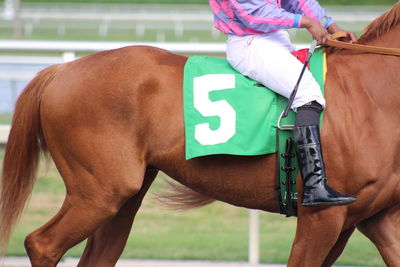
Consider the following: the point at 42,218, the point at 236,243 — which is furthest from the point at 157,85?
the point at 42,218

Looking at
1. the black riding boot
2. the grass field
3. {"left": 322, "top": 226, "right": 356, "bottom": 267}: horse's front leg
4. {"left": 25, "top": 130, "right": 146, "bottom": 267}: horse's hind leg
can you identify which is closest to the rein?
the black riding boot

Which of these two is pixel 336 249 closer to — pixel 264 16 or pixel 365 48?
pixel 365 48

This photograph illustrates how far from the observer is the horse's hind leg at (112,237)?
459cm

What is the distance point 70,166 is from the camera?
4.29 metres

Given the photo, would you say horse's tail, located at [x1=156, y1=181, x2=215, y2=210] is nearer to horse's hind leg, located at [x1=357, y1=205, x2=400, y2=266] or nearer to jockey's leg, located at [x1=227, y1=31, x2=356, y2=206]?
jockey's leg, located at [x1=227, y1=31, x2=356, y2=206]

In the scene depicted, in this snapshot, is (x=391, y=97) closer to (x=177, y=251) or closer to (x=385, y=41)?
(x=385, y=41)

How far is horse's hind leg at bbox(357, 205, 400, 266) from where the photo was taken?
4141 millimetres

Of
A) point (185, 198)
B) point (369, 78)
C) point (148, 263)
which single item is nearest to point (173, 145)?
point (185, 198)

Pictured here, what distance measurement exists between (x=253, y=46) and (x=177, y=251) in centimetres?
270

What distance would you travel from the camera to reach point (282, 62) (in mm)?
4086

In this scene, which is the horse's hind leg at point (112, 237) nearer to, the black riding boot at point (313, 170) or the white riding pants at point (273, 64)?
the white riding pants at point (273, 64)

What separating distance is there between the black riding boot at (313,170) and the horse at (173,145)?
0.10m

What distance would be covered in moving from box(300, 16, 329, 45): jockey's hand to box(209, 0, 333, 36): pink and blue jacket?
33mm

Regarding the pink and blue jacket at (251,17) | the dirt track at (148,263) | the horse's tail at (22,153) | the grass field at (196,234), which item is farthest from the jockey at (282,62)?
the dirt track at (148,263)
